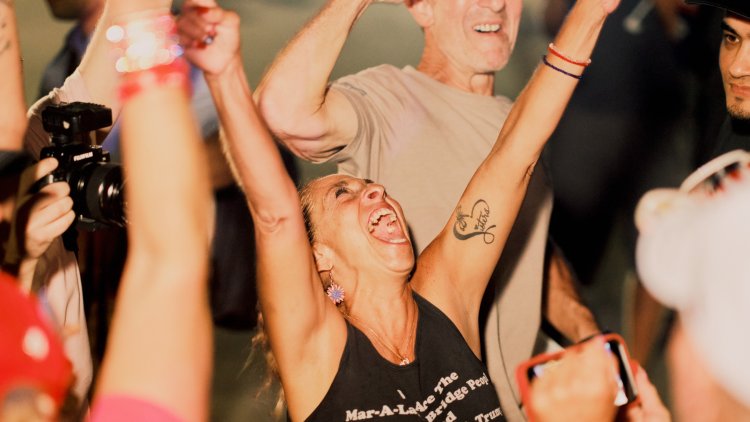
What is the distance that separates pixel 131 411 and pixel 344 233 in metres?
1.01

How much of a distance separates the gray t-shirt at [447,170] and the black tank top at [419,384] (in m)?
0.47

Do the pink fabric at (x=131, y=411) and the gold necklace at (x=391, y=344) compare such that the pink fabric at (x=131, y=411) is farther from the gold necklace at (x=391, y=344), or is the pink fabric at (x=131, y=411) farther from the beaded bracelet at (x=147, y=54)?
the gold necklace at (x=391, y=344)

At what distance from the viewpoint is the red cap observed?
28.0 inches

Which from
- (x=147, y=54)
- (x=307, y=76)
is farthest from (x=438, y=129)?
Answer: (x=147, y=54)

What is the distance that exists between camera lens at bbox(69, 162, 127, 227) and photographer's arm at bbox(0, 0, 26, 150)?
0.57ft

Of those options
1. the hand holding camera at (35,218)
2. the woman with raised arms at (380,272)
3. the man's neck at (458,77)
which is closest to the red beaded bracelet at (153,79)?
the woman with raised arms at (380,272)

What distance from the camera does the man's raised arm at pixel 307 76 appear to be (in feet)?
6.28

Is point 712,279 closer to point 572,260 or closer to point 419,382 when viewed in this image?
point 419,382

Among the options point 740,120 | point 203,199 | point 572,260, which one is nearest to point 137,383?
point 203,199

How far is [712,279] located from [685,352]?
0.13 meters

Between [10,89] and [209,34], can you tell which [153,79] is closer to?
[209,34]

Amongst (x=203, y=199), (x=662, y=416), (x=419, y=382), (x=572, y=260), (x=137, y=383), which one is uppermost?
(x=203, y=199)

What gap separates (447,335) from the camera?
1718 millimetres

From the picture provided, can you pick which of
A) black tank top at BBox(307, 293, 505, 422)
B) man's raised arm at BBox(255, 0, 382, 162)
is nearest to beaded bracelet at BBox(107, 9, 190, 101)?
black tank top at BBox(307, 293, 505, 422)
